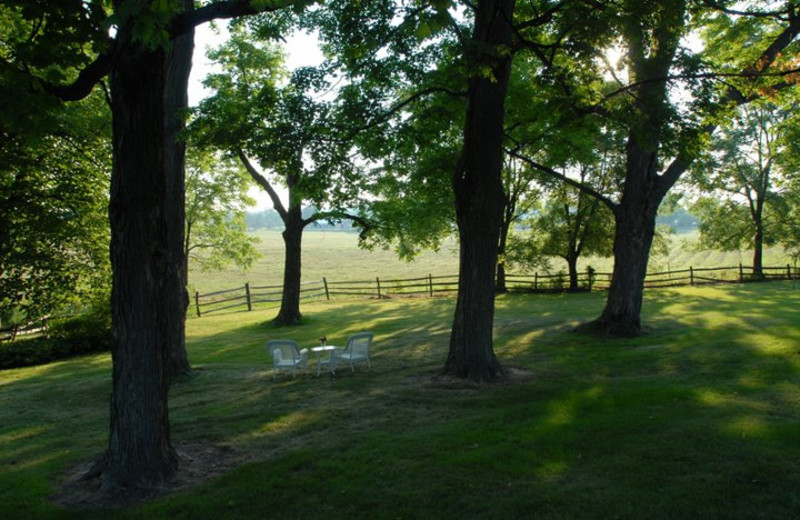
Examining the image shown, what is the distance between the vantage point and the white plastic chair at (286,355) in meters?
12.3

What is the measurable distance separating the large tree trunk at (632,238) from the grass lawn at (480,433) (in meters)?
0.87

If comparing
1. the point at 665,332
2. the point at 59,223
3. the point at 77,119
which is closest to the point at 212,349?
the point at 59,223

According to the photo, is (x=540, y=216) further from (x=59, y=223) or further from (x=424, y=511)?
(x=424, y=511)

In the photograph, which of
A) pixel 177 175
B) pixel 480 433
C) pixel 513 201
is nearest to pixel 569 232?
pixel 513 201

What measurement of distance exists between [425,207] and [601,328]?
40.4 feet

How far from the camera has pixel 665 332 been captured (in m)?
15.4

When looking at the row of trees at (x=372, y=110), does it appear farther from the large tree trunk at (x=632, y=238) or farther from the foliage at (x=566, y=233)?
the foliage at (x=566, y=233)

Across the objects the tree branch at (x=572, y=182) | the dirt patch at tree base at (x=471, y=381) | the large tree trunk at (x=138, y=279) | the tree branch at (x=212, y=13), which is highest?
the tree branch at (x=212, y=13)

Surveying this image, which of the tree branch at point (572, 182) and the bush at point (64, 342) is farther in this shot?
the bush at point (64, 342)

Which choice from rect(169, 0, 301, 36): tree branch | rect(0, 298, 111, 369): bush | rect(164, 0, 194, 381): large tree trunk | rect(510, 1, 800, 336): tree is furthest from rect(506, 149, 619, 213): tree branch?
rect(0, 298, 111, 369): bush

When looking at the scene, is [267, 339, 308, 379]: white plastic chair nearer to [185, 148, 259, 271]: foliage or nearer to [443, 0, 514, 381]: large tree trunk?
[443, 0, 514, 381]: large tree trunk

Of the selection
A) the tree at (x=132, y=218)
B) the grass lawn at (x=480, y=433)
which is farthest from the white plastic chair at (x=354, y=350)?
the tree at (x=132, y=218)

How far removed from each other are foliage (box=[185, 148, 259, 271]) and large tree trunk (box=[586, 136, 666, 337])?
22.1 meters

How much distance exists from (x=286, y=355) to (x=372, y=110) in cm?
566
